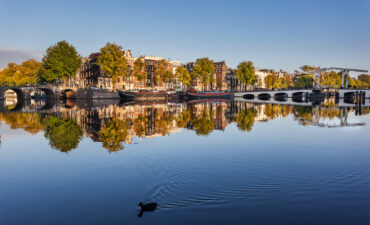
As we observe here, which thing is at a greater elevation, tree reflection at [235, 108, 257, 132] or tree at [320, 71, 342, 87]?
tree at [320, 71, 342, 87]

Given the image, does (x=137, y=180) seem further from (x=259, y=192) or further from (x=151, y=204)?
(x=259, y=192)

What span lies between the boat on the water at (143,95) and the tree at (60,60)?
1469cm

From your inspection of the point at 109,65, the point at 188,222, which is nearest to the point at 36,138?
the point at 188,222

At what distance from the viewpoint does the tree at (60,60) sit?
6988 cm

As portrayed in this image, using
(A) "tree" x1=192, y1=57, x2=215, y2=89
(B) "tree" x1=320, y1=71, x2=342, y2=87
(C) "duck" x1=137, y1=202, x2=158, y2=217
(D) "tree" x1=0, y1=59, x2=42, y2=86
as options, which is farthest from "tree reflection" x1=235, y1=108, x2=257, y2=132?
(B) "tree" x1=320, y1=71, x2=342, y2=87

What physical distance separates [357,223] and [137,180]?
20.1ft

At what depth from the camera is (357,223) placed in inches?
243

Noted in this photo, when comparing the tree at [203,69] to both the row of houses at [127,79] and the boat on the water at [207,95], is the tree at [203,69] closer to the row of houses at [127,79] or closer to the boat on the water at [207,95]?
the boat on the water at [207,95]

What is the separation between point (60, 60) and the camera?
7038 centimetres

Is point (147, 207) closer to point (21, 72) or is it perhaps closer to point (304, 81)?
point (21, 72)

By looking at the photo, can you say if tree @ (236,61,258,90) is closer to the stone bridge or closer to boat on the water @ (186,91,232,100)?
boat on the water @ (186,91,232,100)

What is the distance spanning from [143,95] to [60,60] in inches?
946

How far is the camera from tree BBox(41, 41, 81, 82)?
229 feet

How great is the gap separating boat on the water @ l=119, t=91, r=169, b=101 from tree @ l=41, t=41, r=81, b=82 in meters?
14.7
